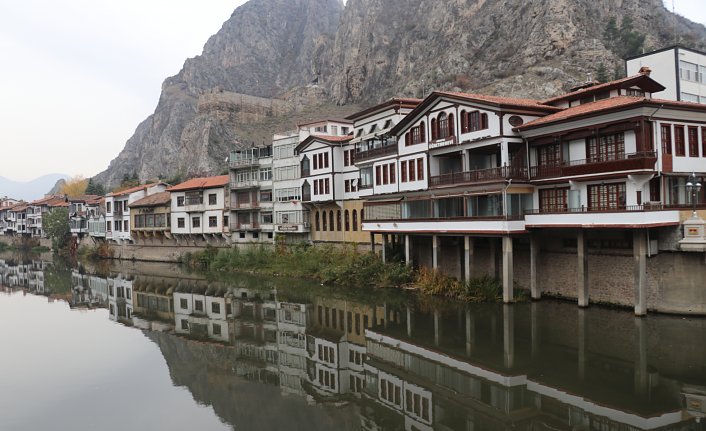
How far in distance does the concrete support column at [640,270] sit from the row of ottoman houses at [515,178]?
6cm

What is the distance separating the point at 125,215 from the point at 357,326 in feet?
200

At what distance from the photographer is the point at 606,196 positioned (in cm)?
2923

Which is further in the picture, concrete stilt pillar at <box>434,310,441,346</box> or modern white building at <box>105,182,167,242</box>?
modern white building at <box>105,182,167,242</box>

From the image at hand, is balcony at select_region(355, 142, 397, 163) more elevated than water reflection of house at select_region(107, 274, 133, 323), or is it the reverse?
balcony at select_region(355, 142, 397, 163)

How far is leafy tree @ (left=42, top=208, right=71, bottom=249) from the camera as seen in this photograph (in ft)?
316

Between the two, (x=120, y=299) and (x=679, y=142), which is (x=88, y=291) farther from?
(x=679, y=142)

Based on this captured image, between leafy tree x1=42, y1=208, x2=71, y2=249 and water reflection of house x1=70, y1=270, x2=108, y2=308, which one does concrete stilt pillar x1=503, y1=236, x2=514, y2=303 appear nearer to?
water reflection of house x1=70, y1=270, x2=108, y2=308

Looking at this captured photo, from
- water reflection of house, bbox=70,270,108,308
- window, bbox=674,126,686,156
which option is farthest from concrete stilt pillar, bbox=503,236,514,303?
water reflection of house, bbox=70,270,108,308

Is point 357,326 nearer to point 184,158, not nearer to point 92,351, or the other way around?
point 92,351

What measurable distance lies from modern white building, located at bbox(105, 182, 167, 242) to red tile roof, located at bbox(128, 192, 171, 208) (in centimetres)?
208

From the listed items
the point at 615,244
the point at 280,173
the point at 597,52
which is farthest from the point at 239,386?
the point at 597,52

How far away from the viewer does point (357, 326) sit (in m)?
30.9

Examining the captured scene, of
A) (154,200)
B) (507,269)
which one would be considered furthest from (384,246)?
(154,200)

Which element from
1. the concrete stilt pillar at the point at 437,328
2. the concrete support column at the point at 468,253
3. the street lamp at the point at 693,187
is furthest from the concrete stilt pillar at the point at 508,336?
the street lamp at the point at 693,187
